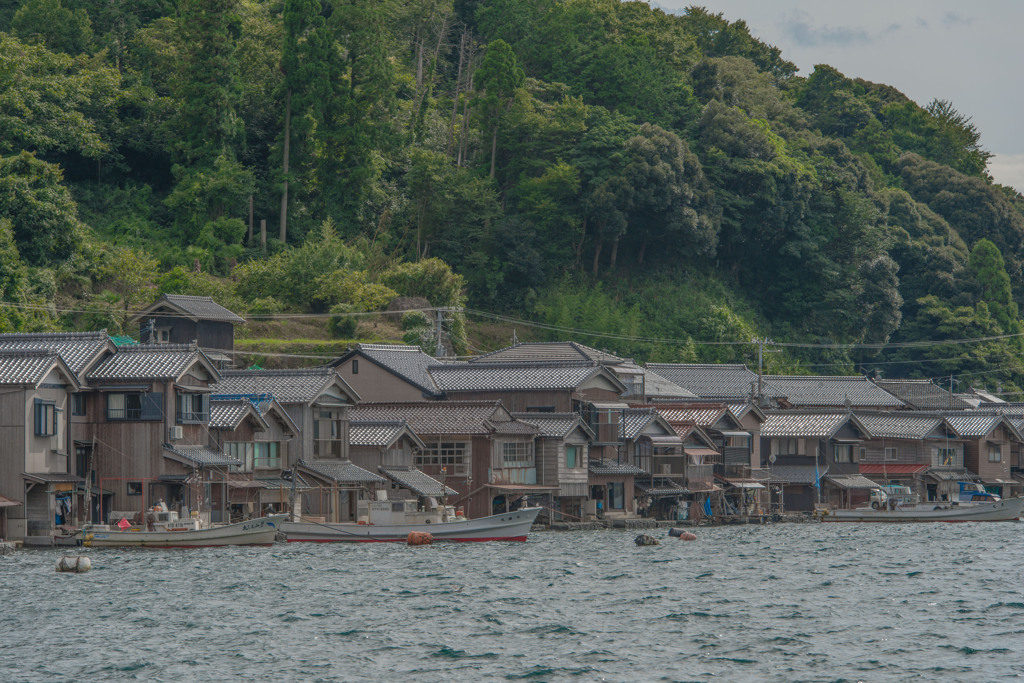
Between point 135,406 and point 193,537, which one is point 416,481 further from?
point 135,406

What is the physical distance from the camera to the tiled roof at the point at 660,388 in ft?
267

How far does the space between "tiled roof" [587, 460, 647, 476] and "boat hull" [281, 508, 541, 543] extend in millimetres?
12501

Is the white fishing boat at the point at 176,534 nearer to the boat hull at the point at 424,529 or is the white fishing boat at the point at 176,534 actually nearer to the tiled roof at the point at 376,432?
the boat hull at the point at 424,529

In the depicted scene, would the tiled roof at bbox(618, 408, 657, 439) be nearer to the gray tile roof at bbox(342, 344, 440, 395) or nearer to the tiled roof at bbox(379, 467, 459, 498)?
the gray tile roof at bbox(342, 344, 440, 395)

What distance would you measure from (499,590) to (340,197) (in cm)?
5037

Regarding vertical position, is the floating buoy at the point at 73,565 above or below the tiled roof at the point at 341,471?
below

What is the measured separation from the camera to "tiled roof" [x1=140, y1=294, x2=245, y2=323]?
64812 millimetres

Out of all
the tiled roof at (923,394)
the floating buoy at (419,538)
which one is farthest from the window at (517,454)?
the tiled roof at (923,394)

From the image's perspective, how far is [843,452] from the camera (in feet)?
269

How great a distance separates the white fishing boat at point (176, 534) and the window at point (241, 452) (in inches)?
218

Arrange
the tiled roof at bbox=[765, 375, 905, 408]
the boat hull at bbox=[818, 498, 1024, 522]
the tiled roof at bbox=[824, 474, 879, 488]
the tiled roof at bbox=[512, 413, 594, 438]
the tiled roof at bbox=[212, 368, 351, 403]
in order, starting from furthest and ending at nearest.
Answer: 1. the tiled roof at bbox=[765, 375, 905, 408]
2. the tiled roof at bbox=[824, 474, 879, 488]
3. the boat hull at bbox=[818, 498, 1024, 522]
4. the tiled roof at bbox=[512, 413, 594, 438]
5. the tiled roof at bbox=[212, 368, 351, 403]

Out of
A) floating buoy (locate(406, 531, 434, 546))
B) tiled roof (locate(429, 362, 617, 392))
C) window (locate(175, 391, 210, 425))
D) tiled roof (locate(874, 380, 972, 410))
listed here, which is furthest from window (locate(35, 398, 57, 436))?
tiled roof (locate(874, 380, 972, 410))

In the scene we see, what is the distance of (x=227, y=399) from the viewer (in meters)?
56.2

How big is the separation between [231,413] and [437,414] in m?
11.7
